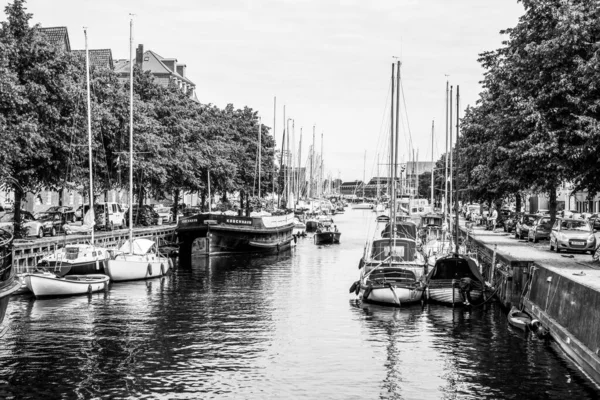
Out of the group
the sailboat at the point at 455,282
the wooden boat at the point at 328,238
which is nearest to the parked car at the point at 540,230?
the sailboat at the point at 455,282

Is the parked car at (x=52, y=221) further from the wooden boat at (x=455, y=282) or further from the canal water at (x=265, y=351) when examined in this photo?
the wooden boat at (x=455, y=282)

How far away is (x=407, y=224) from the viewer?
60.3 m

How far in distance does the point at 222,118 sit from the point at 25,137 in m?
58.4

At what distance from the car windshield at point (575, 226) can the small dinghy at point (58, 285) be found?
25385mm

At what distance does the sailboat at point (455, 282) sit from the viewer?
35.2m

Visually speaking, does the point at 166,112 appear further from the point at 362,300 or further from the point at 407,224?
the point at 362,300

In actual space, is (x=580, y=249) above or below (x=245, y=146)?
below

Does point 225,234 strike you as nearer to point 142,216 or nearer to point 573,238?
point 142,216

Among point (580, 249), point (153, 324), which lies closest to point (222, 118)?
point (580, 249)

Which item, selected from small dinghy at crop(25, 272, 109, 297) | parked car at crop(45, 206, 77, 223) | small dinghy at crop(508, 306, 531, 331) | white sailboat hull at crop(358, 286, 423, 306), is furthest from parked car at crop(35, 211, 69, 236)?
small dinghy at crop(508, 306, 531, 331)

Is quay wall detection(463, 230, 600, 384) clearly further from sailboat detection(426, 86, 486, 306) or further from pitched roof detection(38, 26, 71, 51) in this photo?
pitched roof detection(38, 26, 71, 51)

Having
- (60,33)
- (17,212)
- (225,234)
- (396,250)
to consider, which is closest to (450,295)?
(396,250)

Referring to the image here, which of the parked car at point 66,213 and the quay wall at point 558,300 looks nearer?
the quay wall at point 558,300

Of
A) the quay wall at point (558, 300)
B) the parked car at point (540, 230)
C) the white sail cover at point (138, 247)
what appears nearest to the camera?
the quay wall at point (558, 300)
